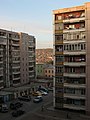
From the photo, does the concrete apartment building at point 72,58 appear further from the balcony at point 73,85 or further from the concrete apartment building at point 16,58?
the concrete apartment building at point 16,58

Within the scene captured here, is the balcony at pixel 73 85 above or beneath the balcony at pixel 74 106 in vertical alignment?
above

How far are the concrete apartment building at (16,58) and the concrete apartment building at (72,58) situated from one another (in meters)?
24.7

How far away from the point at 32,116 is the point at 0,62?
1049 inches

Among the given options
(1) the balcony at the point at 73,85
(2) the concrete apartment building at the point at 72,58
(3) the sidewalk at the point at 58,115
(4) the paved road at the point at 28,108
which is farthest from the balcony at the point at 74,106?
(4) the paved road at the point at 28,108

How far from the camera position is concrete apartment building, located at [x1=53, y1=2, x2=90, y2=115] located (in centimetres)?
4725

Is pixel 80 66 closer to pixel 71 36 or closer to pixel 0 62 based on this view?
pixel 71 36

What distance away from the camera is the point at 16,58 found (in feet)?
258

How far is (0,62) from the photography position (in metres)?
68.6

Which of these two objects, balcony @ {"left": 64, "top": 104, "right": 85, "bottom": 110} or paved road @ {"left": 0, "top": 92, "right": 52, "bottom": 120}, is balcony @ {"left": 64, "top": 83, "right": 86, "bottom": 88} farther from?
paved road @ {"left": 0, "top": 92, "right": 52, "bottom": 120}

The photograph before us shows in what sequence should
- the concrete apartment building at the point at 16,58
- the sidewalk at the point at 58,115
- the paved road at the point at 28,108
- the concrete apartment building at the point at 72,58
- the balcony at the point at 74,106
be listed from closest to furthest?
the sidewalk at the point at 58,115, the paved road at the point at 28,108, the concrete apartment building at the point at 72,58, the balcony at the point at 74,106, the concrete apartment building at the point at 16,58

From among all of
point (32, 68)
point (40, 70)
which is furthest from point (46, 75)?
point (32, 68)

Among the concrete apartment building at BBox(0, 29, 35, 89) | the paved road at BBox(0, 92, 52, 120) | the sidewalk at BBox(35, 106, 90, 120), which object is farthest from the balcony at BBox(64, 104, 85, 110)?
the concrete apartment building at BBox(0, 29, 35, 89)

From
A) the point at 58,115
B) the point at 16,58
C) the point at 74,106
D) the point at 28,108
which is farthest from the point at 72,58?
the point at 16,58

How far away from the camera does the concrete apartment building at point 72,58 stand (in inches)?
1860
